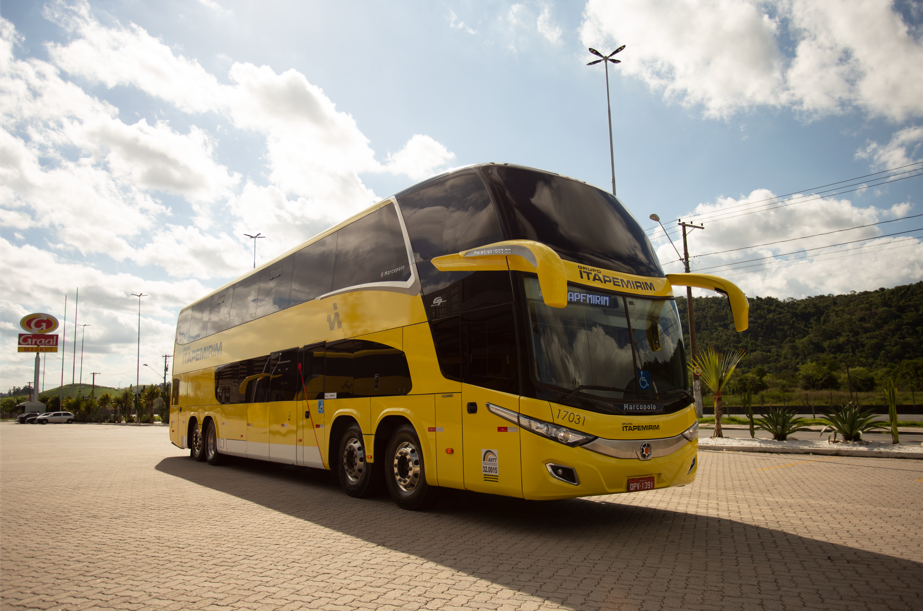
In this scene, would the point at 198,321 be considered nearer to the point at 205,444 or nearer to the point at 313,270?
the point at 205,444

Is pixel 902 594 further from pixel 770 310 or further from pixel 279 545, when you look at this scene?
pixel 770 310

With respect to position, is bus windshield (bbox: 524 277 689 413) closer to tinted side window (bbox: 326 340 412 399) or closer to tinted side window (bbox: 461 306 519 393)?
tinted side window (bbox: 461 306 519 393)

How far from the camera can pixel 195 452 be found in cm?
1652

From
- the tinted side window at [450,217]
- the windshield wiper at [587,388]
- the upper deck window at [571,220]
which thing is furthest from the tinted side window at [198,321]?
the windshield wiper at [587,388]

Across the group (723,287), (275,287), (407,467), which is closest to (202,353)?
(275,287)

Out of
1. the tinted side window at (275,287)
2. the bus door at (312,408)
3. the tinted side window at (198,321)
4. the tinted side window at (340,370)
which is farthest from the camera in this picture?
the tinted side window at (198,321)

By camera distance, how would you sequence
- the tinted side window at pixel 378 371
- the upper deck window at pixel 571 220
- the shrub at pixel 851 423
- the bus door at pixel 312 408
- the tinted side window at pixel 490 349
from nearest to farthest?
1. the tinted side window at pixel 490 349
2. the upper deck window at pixel 571 220
3. the tinted side window at pixel 378 371
4. the bus door at pixel 312 408
5. the shrub at pixel 851 423

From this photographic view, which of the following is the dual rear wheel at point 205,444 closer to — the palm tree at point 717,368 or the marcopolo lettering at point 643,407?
the marcopolo lettering at point 643,407

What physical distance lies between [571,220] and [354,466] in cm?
Result: 505

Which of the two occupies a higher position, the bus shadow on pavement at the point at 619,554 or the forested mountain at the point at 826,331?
the forested mountain at the point at 826,331

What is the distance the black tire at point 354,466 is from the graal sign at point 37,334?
279 ft

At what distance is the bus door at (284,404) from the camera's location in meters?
11.0

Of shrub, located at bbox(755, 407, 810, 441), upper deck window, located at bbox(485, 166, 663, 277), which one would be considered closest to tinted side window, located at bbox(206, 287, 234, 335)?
upper deck window, located at bbox(485, 166, 663, 277)

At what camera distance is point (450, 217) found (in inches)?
311
